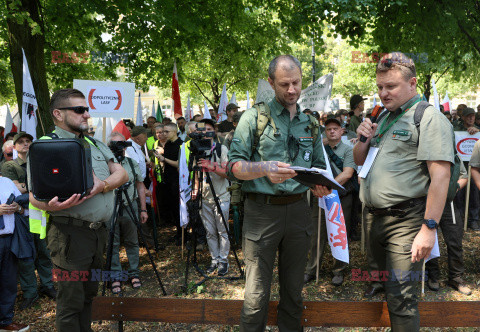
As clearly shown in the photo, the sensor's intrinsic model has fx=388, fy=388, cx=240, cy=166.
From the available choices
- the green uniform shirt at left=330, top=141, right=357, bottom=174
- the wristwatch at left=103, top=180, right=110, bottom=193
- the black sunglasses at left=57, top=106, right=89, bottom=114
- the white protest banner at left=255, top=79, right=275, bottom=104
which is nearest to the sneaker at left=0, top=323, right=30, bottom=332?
the wristwatch at left=103, top=180, right=110, bottom=193

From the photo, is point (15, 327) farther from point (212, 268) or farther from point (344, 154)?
point (344, 154)

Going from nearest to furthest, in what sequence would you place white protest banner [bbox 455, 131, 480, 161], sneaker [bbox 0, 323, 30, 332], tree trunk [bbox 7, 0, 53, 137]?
sneaker [bbox 0, 323, 30, 332] < white protest banner [bbox 455, 131, 480, 161] < tree trunk [bbox 7, 0, 53, 137]

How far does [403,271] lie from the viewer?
8.68 feet

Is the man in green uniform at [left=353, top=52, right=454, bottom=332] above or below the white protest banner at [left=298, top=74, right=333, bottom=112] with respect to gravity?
below

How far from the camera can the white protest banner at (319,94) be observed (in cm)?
817

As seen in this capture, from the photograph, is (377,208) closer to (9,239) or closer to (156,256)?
(9,239)

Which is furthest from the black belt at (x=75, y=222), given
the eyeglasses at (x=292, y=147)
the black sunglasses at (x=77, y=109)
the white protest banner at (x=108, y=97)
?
the white protest banner at (x=108, y=97)

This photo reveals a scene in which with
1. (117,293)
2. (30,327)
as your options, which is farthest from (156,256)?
(30,327)

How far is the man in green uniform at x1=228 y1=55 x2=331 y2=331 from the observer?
271 cm

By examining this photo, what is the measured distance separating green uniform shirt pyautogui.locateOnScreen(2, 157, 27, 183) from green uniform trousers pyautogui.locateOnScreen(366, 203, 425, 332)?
14.4ft

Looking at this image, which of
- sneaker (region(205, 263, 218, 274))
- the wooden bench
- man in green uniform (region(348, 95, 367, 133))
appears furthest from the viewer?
man in green uniform (region(348, 95, 367, 133))

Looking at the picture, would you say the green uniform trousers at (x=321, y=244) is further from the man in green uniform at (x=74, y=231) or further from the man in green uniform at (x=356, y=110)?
the man in green uniform at (x=74, y=231)

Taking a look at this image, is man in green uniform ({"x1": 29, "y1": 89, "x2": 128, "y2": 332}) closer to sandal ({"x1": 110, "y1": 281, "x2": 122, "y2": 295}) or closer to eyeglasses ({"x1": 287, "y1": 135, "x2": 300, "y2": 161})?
eyeglasses ({"x1": 287, "y1": 135, "x2": 300, "y2": 161})

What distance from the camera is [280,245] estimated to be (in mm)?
2924
